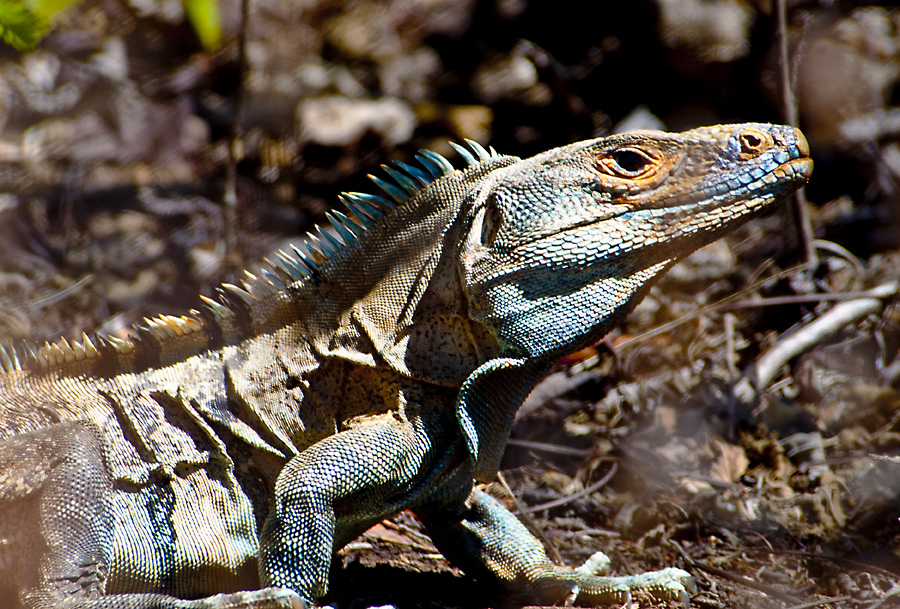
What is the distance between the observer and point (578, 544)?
14.8 ft

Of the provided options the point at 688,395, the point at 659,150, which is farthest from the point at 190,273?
the point at 659,150

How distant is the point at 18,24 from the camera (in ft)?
12.2

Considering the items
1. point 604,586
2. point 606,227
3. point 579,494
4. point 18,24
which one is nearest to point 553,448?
point 579,494

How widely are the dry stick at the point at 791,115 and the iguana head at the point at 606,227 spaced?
8.28 ft

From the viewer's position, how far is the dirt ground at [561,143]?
4.45m

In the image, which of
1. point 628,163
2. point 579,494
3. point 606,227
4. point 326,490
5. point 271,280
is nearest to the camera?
point 326,490

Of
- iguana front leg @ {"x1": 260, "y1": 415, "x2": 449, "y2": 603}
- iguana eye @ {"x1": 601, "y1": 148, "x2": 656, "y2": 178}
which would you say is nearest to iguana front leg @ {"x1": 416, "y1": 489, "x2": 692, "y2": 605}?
iguana front leg @ {"x1": 260, "y1": 415, "x2": 449, "y2": 603}

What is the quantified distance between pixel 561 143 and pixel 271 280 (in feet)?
17.5

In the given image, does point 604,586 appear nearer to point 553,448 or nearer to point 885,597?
point 885,597

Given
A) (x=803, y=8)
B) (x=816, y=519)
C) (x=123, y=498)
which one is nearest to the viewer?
(x=123, y=498)

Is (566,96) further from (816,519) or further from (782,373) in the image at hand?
(816,519)

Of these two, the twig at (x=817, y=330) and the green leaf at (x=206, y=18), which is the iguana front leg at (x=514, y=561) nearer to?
the twig at (x=817, y=330)

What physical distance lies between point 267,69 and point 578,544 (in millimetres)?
8097

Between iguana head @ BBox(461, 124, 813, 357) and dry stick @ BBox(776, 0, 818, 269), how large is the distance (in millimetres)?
2523
